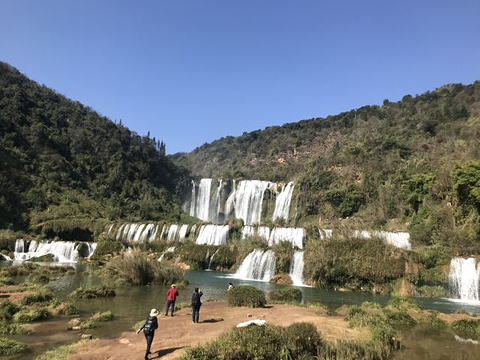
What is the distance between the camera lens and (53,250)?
5812 cm

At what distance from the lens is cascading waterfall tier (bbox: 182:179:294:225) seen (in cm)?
8319

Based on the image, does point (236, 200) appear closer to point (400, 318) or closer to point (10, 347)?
point (400, 318)

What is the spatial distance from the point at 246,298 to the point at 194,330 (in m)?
6.47

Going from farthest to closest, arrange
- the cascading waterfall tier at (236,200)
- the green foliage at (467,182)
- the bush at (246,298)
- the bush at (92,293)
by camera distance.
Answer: the cascading waterfall tier at (236,200) → the green foliage at (467,182) → the bush at (92,293) → the bush at (246,298)

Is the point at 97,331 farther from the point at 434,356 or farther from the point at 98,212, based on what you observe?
the point at 98,212

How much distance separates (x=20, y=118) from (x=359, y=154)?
87.1 metres

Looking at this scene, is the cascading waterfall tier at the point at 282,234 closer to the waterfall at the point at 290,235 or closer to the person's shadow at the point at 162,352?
the waterfall at the point at 290,235

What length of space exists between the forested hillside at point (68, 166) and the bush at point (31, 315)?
2206 inches

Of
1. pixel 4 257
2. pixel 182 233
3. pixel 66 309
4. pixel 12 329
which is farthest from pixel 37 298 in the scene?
pixel 182 233

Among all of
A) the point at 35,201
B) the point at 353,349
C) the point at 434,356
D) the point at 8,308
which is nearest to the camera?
the point at 353,349

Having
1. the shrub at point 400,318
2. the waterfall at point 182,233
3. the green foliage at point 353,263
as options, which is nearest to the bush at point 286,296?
the shrub at point 400,318

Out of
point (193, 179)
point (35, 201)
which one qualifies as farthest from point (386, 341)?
point (193, 179)

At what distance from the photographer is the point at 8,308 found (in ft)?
59.6

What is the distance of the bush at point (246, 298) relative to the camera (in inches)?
821
